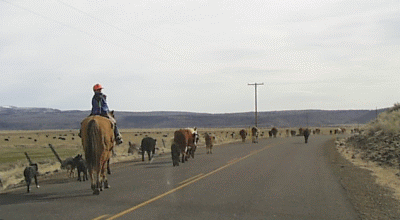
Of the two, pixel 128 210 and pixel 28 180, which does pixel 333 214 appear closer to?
pixel 128 210

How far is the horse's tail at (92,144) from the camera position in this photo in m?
13.7

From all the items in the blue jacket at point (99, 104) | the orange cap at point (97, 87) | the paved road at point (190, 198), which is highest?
the orange cap at point (97, 87)

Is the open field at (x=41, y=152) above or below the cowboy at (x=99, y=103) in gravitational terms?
below

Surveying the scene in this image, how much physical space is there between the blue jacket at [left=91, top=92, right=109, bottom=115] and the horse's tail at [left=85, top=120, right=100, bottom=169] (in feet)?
4.70

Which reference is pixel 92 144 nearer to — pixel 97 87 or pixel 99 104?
pixel 99 104

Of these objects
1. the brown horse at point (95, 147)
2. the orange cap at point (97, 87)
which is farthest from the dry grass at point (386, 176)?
the orange cap at point (97, 87)

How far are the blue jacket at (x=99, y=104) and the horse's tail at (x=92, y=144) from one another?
1433 mm

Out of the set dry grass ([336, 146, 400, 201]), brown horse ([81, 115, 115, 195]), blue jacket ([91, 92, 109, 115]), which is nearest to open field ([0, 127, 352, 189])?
blue jacket ([91, 92, 109, 115])

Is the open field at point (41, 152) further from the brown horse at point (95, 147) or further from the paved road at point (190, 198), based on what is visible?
the brown horse at point (95, 147)

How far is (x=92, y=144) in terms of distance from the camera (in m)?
13.7

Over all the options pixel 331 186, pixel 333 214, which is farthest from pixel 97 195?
pixel 331 186

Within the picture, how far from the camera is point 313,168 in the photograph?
2261cm

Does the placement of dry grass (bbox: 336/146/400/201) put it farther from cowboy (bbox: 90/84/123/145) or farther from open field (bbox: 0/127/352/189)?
open field (bbox: 0/127/352/189)

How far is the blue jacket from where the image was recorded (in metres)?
15.3
